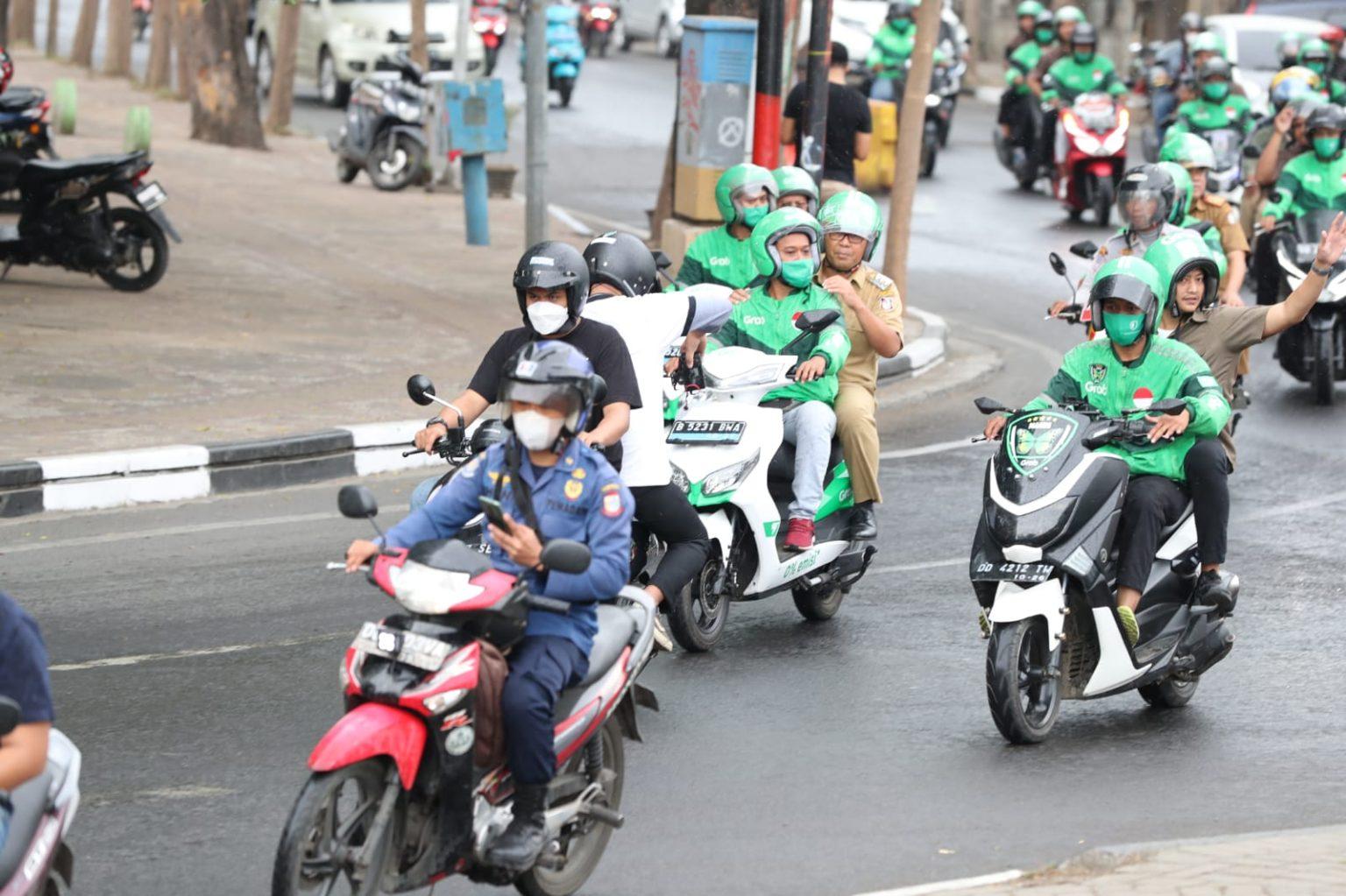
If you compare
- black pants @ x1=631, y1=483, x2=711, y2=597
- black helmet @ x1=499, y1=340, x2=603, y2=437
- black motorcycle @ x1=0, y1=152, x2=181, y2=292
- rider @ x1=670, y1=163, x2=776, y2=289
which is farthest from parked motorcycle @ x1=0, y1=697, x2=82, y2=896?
black motorcycle @ x1=0, y1=152, x2=181, y2=292

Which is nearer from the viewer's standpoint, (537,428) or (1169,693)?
(537,428)

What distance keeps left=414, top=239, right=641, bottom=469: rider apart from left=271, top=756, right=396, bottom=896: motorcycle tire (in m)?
2.05

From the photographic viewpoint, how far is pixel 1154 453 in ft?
24.3

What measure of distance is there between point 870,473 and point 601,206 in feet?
47.7

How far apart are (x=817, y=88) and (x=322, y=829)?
10.6 m

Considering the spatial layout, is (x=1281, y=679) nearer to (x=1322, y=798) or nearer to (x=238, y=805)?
(x=1322, y=798)

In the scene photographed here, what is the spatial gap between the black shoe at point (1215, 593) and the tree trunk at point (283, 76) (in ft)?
73.7

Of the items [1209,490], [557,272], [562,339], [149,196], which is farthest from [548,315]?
[149,196]

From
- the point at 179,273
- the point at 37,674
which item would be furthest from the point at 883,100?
the point at 37,674

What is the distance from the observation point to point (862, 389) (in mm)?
8820

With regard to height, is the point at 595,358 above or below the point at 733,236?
above

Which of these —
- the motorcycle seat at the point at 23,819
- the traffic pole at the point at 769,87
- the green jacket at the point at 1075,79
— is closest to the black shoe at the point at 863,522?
the motorcycle seat at the point at 23,819

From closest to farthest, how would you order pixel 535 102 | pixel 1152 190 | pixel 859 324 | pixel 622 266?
pixel 622 266, pixel 859 324, pixel 1152 190, pixel 535 102

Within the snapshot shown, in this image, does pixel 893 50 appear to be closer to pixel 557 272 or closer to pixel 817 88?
pixel 817 88
